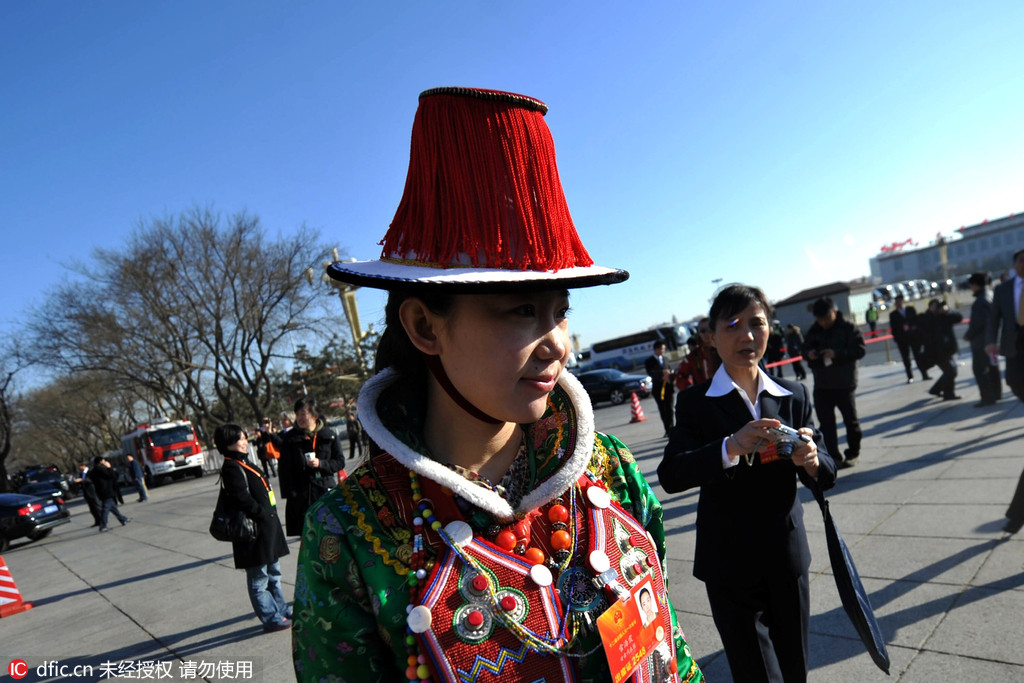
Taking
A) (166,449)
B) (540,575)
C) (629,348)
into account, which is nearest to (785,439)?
(540,575)

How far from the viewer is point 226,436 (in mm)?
5531

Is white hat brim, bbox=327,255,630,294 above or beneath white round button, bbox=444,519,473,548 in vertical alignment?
above

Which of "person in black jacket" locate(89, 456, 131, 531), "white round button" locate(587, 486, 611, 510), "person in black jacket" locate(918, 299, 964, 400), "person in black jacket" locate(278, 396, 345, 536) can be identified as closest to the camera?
"white round button" locate(587, 486, 611, 510)

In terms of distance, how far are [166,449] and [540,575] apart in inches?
1291

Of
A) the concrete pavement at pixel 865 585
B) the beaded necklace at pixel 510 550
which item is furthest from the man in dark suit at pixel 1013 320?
the beaded necklace at pixel 510 550

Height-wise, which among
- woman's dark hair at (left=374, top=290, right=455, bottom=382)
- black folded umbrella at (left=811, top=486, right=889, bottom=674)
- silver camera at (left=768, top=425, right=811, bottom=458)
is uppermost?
woman's dark hair at (left=374, top=290, right=455, bottom=382)

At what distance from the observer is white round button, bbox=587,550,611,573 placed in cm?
136

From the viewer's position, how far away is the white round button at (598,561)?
1.36 metres

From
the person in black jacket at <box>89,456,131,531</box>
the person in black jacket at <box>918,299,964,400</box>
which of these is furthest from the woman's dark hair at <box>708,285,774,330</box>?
the person in black jacket at <box>89,456,131,531</box>

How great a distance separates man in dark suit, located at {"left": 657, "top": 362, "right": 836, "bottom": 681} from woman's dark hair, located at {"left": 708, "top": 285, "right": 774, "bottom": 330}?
57 centimetres

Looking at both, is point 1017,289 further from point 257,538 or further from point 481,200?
point 257,538

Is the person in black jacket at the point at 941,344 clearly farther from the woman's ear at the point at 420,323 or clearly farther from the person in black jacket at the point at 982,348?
the woman's ear at the point at 420,323

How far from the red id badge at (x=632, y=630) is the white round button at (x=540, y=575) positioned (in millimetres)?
130

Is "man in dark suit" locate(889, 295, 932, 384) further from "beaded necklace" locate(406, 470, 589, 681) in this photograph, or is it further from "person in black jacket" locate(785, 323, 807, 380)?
"beaded necklace" locate(406, 470, 589, 681)
